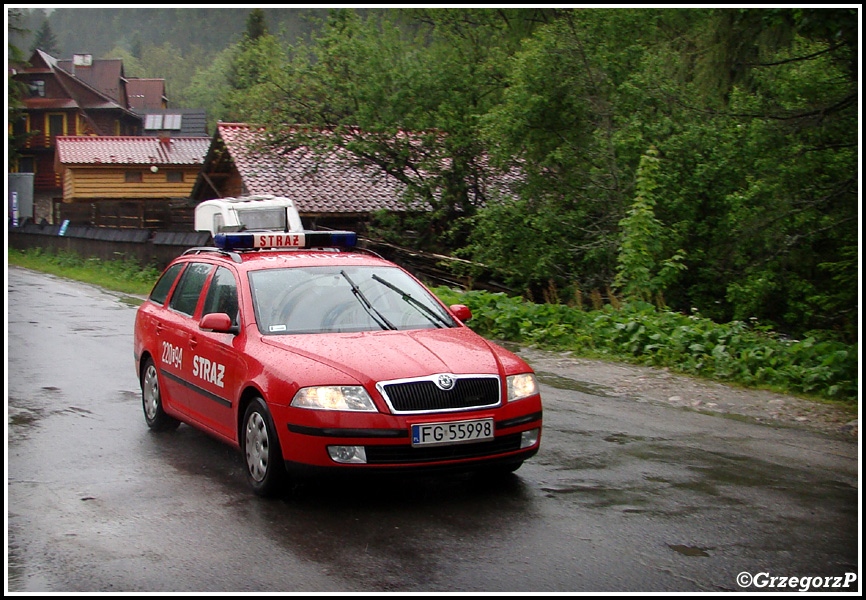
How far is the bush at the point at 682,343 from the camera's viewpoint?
10.0 meters

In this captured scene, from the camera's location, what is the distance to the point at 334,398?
536cm

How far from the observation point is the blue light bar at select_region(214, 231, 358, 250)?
7371 mm

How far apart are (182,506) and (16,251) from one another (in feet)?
132

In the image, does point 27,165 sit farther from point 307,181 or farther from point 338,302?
point 338,302

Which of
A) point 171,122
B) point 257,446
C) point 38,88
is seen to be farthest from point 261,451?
point 38,88

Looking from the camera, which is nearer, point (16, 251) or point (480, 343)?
point (480, 343)

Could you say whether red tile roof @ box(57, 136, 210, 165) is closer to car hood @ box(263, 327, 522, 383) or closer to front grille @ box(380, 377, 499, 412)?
car hood @ box(263, 327, 522, 383)

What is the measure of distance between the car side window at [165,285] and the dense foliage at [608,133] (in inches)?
174

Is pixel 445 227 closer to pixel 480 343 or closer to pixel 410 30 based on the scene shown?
pixel 410 30

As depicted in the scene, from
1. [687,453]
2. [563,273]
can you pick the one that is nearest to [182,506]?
[687,453]

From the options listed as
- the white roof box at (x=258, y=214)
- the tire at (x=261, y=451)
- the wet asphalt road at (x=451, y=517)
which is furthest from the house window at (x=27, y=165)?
the tire at (x=261, y=451)

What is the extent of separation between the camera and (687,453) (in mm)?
7078

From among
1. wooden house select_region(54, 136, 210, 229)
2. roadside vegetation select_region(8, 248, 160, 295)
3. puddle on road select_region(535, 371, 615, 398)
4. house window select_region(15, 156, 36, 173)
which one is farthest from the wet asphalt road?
house window select_region(15, 156, 36, 173)

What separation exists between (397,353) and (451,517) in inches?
42.3
